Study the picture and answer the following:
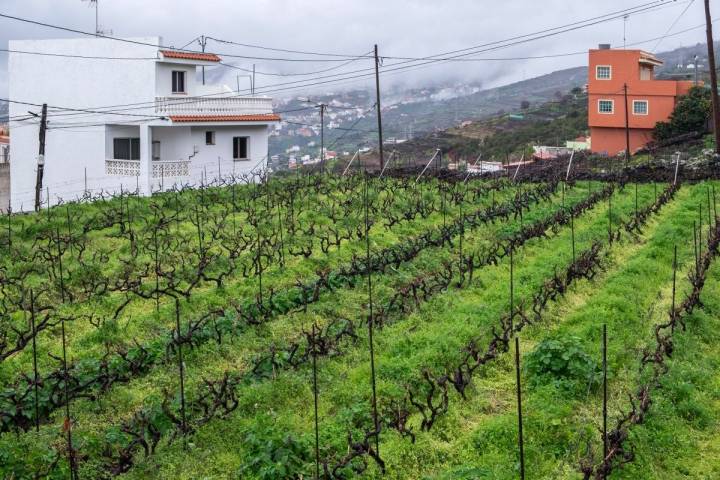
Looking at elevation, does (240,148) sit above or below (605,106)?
below

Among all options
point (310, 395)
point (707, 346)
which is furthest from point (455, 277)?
point (310, 395)

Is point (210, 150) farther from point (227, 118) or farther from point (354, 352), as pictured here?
point (354, 352)

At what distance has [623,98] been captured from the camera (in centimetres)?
4666

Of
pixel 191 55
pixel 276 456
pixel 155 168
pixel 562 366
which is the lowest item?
pixel 276 456

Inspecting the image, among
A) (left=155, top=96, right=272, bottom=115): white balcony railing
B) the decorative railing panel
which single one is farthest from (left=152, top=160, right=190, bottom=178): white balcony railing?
(left=155, top=96, right=272, bottom=115): white balcony railing

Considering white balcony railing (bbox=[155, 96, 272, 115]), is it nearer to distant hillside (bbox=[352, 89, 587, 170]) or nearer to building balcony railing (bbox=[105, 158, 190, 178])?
building balcony railing (bbox=[105, 158, 190, 178])

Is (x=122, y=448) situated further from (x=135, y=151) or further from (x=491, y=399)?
(x=135, y=151)

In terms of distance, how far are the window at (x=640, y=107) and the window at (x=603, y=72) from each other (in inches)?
84.1

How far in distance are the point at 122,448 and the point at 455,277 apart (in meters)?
7.41

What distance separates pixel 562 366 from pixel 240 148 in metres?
Result: 25.3

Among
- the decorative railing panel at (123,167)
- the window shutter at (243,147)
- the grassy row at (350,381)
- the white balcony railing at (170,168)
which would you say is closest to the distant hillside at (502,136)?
the window shutter at (243,147)

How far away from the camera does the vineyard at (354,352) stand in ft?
24.6

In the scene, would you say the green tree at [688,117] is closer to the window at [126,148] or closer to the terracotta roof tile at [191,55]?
the terracotta roof tile at [191,55]

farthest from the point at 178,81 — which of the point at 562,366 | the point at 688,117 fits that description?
the point at 688,117
